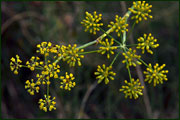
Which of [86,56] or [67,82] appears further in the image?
[86,56]

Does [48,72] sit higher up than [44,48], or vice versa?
[44,48]

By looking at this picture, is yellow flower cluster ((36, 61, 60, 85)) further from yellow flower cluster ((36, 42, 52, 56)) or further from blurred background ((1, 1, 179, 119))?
blurred background ((1, 1, 179, 119))

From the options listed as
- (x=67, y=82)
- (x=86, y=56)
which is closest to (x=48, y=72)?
(x=67, y=82)

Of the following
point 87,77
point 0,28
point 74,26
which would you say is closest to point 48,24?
point 74,26

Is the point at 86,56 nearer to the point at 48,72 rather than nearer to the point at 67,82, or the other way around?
the point at 67,82

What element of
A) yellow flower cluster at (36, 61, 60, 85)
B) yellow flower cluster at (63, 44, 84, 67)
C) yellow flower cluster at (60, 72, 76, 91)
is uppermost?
yellow flower cluster at (63, 44, 84, 67)

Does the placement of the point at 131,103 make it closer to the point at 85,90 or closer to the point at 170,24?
the point at 85,90

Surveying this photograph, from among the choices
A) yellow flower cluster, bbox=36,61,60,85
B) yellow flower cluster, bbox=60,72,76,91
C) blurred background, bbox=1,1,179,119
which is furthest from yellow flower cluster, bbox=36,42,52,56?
blurred background, bbox=1,1,179,119

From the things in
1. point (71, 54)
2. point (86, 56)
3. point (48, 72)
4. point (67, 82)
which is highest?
point (71, 54)

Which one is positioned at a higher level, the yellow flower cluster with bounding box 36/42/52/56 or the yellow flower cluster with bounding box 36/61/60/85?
the yellow flower cluster with bounding box 36/42/52/56

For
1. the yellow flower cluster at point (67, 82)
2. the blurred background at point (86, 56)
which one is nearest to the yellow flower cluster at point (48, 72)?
the yellow flower cluster at point (67, 82)
